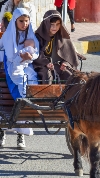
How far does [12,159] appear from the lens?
6.98 metres

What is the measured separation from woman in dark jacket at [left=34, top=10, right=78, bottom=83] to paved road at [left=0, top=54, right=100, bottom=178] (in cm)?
95

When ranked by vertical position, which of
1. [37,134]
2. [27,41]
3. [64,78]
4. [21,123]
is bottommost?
[37,134]

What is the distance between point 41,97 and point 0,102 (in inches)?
30.3

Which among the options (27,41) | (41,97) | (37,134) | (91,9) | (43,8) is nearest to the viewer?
(41,97)

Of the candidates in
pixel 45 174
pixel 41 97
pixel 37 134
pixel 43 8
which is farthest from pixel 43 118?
pixel 43 8

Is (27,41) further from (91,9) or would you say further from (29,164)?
(91,9)

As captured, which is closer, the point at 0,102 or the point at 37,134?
the point at 0,102

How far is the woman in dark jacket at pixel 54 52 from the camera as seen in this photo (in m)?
6.61

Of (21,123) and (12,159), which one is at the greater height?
(21,123)

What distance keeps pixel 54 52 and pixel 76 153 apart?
114 cm

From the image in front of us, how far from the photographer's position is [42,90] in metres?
6.16

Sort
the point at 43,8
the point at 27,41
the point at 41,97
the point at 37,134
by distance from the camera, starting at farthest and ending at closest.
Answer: the point at 43,8
the point at 37,134
the point at 27,41
the point at 41,97

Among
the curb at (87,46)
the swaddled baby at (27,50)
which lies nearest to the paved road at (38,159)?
the swaddled baby at (27,50)

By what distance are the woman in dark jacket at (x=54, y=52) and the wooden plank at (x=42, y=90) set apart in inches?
15.5
